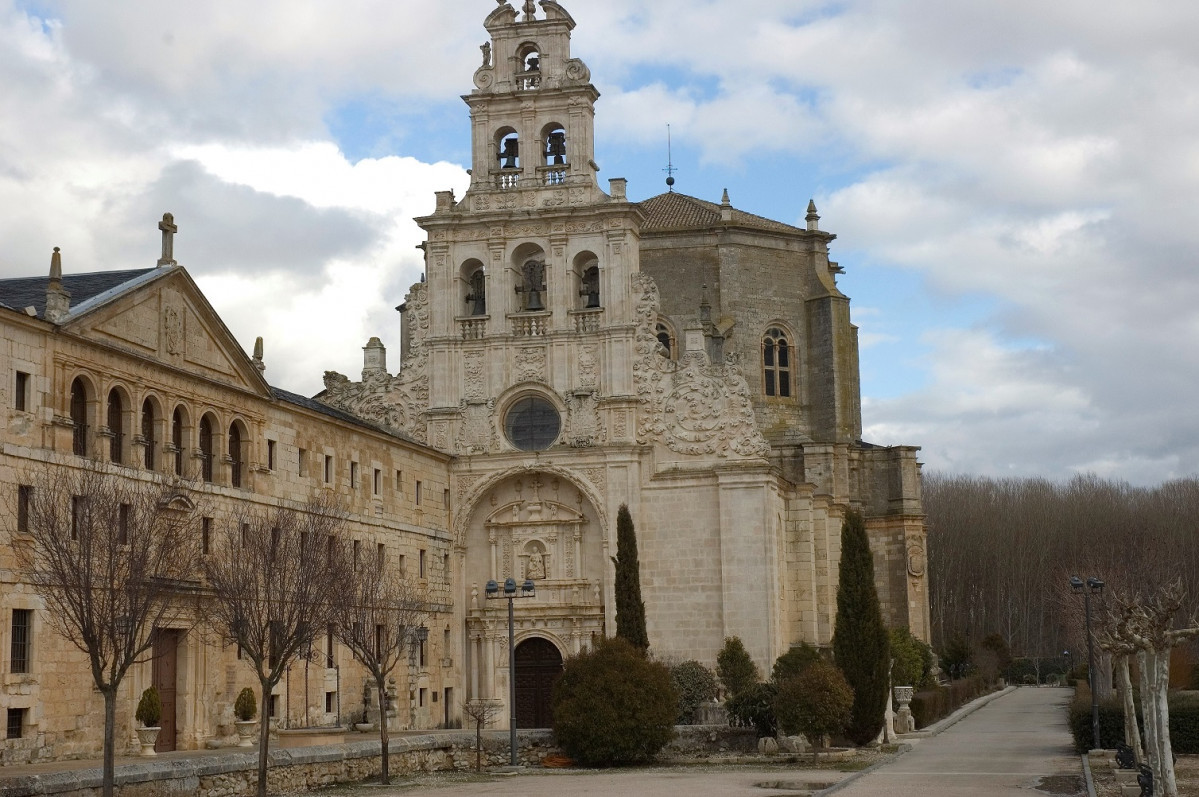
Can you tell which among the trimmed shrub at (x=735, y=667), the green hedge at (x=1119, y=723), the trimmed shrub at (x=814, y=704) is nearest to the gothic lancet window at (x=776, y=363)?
the trimmed shrub at (x=735, y=667)

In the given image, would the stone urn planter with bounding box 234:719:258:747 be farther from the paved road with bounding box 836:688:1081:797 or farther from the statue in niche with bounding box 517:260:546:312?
the statue in niche with bounding box 517:260:546:312

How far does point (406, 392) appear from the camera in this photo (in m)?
48.8

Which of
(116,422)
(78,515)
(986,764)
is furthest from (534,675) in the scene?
(78,515)

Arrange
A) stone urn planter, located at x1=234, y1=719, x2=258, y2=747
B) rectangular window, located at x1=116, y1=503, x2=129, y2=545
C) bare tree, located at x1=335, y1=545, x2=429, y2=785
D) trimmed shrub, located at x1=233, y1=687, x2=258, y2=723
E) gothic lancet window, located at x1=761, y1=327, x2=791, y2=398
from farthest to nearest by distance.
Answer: gothic lancet window, located at x1=761, y1=327, x2=791, y2=398 → trimmed shrub, located at x1=233, y1=687, x2=258, y2=723 → stone urn planter, located at x1=234, y1=719, x2=258, y2=747 → bare tree, located at x1=335, y1=545, x2=429, y2=785 → rectangular window, located at x1=116, y1=503, x2=129, y2=545

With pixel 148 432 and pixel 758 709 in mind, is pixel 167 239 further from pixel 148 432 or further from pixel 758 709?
pixel 758 709

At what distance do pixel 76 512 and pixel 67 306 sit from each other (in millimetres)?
5328

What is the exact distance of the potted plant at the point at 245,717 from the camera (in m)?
34.4

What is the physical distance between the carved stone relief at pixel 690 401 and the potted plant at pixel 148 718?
19660 mm

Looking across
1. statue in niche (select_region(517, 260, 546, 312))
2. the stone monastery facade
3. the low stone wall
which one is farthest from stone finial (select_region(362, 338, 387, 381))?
the low stone wall

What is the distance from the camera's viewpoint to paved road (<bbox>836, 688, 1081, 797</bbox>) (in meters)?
27.0

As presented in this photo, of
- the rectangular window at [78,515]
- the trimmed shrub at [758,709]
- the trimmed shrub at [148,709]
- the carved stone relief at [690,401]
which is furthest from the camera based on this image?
the carved stone relief at [690,401]

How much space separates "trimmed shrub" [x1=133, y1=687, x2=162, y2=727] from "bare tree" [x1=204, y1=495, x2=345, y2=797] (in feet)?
6.01

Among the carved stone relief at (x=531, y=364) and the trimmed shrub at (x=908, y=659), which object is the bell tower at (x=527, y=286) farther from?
the trimmed shrub at (x=908, y=659)

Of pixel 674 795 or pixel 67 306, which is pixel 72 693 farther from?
pixel 674 795
